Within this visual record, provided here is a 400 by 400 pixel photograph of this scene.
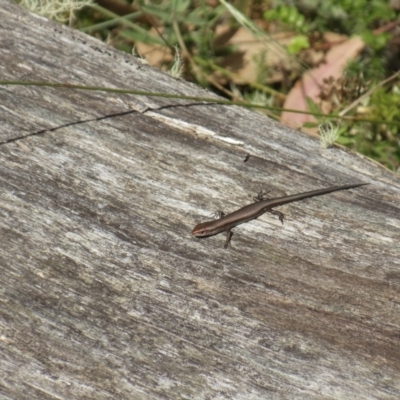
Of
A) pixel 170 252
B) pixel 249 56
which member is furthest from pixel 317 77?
pixel 170 252

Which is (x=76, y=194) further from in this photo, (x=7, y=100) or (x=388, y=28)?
(x=388, y=28)

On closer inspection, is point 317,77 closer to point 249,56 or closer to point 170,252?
point 249,56

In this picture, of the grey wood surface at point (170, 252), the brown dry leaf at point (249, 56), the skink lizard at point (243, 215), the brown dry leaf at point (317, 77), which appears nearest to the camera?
the grey wood surface at point (170, 252)

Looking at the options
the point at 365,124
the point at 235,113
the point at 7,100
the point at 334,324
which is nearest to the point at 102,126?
the point at 7,100

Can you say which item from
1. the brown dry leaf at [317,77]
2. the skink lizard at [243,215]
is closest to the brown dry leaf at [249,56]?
the brown dry leaf at [317,77]

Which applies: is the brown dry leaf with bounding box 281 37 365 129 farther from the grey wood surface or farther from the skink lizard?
the skink lizard

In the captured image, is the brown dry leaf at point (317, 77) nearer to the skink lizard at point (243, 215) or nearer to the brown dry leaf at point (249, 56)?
the brown dry leaf at point (249, 56)
